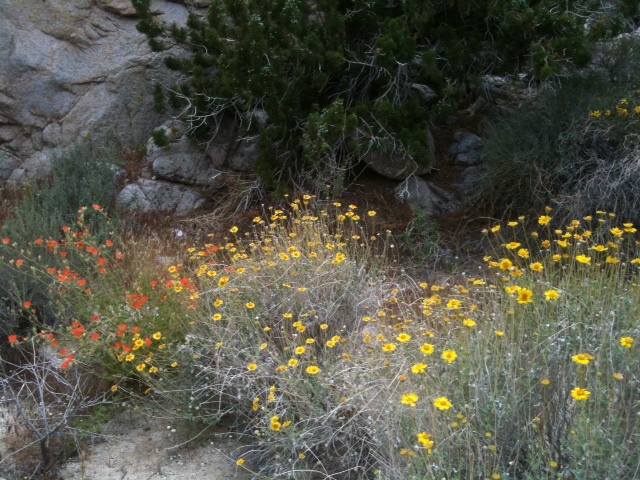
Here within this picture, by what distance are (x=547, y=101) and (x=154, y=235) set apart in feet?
11.8

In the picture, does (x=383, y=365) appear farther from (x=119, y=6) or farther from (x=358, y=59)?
(x=119, y=6)

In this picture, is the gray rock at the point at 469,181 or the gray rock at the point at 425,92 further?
the gray rock at the point at 425,92

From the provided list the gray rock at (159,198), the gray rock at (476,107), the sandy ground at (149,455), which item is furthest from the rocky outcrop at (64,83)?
the sandy ground at (149,455)

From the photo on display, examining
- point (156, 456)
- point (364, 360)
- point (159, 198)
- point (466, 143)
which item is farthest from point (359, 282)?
point (159, 198)

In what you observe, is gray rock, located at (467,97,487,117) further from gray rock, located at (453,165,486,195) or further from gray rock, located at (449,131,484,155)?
gray rock, located at (453,165,486,195)

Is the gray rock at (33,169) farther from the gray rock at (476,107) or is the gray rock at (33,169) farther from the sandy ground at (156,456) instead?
the sandy ground at (156,456)

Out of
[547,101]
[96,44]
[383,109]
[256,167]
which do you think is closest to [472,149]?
[547,101]

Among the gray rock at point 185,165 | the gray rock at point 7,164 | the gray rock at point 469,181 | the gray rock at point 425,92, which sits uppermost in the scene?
the gray rock at point 425,92

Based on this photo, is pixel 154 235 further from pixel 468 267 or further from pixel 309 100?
pixel 468 267

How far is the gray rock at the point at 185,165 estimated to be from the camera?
767 centimetres

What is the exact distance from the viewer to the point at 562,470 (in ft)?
8.56

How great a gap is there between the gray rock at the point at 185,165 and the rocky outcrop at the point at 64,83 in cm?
90

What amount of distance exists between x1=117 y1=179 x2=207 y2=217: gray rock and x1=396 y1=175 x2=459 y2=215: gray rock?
2.06 m

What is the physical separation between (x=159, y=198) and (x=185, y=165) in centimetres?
→ 44
